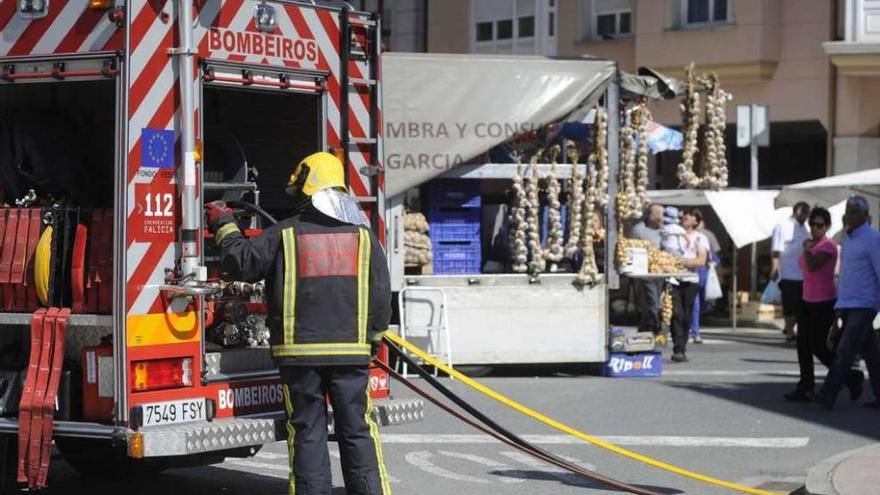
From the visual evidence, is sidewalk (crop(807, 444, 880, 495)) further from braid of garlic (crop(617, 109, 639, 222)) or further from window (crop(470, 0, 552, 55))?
window (crop(470, 0, 552, 55))

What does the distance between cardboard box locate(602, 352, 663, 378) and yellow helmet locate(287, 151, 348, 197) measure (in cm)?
784

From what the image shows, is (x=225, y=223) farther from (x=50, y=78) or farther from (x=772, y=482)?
(x=772, y=482)

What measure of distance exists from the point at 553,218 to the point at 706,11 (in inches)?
512

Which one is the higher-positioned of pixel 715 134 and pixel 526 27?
pixel 526 27

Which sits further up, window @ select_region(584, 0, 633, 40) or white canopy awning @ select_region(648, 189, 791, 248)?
window @ select_region(584, 0, 633, 40)

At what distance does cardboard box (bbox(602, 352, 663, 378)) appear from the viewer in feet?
49.7

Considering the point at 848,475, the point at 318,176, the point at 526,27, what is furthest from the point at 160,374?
the point at 526,27

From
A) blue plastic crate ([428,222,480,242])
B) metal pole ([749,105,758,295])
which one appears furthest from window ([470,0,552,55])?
blue plastic crate ([428,222,480,242])

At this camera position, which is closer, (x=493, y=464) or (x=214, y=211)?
(x=214, y=211)

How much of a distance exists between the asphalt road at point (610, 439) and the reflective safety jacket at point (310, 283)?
6.38ft

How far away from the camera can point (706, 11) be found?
26.9 meters

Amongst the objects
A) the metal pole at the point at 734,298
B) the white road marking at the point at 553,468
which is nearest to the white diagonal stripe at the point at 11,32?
the white road marking at the point at 553,468

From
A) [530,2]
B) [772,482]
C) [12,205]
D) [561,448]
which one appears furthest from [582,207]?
[530,2]

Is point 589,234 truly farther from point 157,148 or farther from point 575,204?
point 157,148
